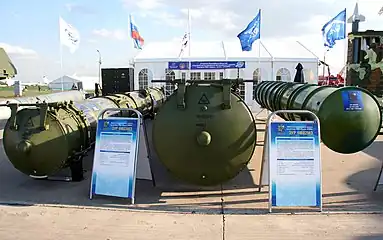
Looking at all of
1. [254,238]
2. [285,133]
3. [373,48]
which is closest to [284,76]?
[373,48]

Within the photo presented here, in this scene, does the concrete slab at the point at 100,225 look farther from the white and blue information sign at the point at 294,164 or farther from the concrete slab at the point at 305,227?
the white and blue information sign at the point at 294,164

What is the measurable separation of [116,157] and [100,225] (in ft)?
3.98

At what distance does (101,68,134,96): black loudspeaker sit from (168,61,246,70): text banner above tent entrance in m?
7.82

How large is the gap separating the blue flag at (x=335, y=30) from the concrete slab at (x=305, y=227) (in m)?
17.1

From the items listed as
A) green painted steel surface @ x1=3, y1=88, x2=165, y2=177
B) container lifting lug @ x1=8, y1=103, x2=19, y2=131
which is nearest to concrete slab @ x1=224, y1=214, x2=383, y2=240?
green painted steel surface @ x1=3, y1=88, x2=165, y2=177

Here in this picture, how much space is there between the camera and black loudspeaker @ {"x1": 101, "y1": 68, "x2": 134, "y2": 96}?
14180mm

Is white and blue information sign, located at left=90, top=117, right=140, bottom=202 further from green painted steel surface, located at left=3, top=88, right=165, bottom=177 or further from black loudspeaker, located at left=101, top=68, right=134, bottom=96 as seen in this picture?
black loudspeaker, located at left=101, top=68, right=134, bottom=96

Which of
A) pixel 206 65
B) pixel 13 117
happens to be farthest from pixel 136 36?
pixel 13 117

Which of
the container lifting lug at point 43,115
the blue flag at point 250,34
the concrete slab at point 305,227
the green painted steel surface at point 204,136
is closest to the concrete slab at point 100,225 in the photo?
the concrete slab at point 305,227

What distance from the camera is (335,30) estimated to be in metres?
20.6

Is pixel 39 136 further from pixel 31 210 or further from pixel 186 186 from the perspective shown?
pixel 186 186

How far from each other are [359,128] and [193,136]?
2439mm

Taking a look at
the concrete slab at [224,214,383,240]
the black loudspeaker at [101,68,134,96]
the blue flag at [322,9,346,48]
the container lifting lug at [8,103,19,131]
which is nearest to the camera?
the concrete slab at [224,214,383,240]

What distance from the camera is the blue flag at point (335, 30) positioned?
20.4m
